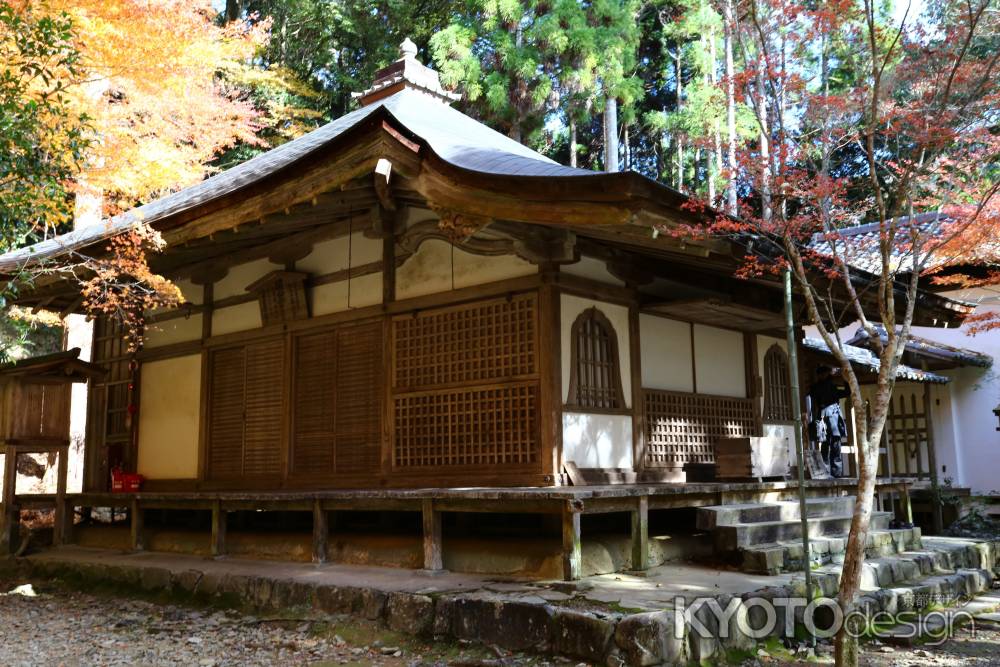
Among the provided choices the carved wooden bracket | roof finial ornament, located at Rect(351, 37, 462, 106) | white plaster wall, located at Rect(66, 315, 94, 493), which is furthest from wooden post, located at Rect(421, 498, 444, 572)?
white plaster wall, located at Rect(66, 315, 94, 493)

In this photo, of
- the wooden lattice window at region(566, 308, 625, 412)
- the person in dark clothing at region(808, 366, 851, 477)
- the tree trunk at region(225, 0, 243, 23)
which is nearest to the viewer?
the wooden lattice window at region(566, 308, 625, 412)

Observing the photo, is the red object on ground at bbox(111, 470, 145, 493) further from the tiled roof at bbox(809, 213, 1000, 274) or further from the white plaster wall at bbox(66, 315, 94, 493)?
the tiled roof at bbox(809, 213, 1000, 274)

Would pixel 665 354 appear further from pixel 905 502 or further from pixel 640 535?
pixel 905 502

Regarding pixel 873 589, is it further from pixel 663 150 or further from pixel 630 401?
pixel 663 150

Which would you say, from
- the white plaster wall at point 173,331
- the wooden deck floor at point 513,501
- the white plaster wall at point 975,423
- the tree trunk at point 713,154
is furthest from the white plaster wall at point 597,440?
the tree trunk at point 713,154

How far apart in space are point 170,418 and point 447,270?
5133mm

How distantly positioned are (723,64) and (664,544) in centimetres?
1790

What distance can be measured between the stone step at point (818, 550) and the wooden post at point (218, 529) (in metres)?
5.53

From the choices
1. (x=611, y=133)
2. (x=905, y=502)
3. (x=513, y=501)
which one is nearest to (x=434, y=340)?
(x=513, y=501)

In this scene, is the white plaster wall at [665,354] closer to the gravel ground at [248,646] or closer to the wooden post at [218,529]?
the gravel ground at [248,646]

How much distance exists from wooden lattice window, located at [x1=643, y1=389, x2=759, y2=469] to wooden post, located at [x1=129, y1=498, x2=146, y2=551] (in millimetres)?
6133

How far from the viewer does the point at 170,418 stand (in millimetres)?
11242

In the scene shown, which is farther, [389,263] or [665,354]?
[665,354]

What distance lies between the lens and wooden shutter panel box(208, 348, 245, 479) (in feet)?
33.8
